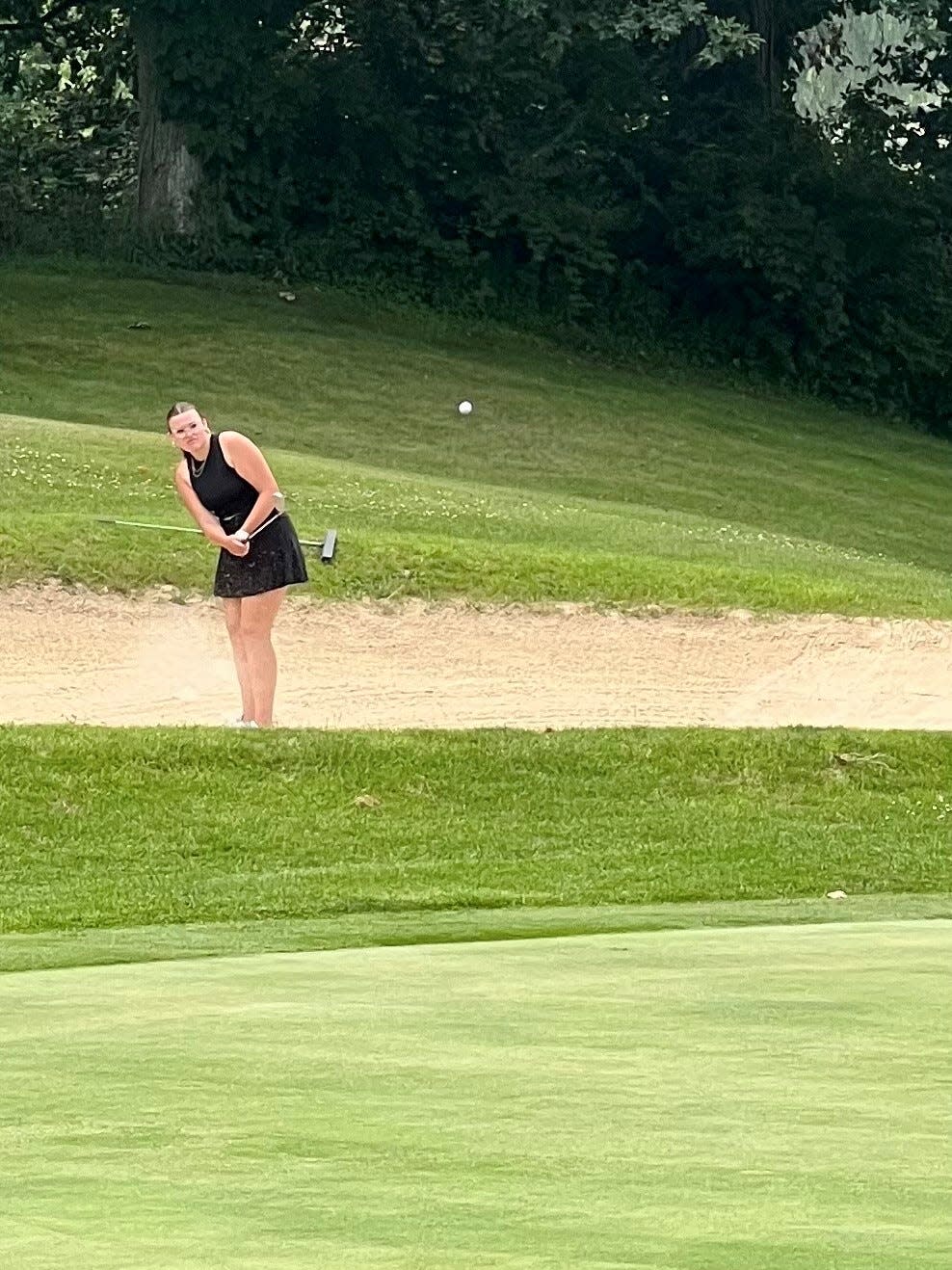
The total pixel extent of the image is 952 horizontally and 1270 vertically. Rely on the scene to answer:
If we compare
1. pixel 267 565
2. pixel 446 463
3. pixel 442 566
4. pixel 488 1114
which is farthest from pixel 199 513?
pixel 446 463

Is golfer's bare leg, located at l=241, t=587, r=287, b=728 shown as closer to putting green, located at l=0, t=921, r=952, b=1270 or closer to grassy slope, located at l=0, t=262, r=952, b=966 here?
grassy slope, located at l=0, t=262, r=952, b=966

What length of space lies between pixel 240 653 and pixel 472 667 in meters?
3.61

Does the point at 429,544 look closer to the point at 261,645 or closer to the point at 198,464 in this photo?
the point at 261,645

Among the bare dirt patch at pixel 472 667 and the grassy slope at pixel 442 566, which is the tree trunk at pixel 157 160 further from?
the bare dirt patch at pixel 472 667

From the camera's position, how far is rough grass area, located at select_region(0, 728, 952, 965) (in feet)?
30.0

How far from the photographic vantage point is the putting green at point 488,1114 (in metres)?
3.19

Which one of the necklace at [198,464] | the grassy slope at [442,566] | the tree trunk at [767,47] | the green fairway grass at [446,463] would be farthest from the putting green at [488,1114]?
the tree trunk at [767,47]

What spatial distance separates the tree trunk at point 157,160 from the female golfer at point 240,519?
71.6 ft

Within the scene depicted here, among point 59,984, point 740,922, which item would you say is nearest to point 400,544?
point 740,922

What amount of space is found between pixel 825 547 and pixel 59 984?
16.0 metres

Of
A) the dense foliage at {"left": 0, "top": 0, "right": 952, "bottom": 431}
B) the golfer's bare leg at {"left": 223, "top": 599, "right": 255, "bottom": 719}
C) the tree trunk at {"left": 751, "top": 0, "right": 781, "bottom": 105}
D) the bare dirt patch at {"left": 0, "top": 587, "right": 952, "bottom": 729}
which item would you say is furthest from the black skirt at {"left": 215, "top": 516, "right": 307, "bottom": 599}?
the tree trunk at {"left": 751, "top": 0, "right": 781, "bottom": 105}

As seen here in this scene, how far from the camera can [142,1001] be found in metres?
5.33

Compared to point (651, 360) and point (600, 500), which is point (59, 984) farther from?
point (651, 360)

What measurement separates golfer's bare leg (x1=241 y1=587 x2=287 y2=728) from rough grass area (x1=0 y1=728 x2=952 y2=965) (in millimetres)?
365
